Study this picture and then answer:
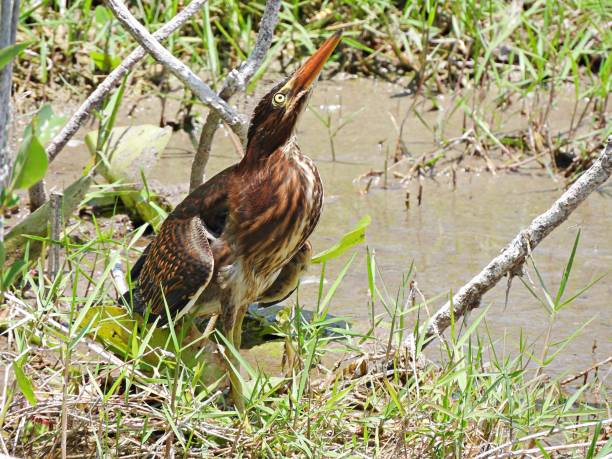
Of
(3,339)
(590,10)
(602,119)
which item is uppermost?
(590,10)

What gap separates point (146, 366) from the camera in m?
4.09

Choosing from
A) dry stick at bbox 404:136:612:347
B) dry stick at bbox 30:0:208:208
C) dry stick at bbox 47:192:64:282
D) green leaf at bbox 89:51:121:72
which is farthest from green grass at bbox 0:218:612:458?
green leaf at bbox 89:51:121:72

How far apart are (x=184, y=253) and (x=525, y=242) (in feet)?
4.11

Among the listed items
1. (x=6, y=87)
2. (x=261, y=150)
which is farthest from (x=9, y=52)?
(x=261, y=150)

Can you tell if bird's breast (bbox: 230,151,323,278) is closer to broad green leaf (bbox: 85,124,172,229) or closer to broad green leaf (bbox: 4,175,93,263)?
broad green leaf (bbox: 4,175,93,263)

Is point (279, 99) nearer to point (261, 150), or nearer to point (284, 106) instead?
point (284, 106)

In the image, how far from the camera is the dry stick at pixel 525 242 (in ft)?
12.3

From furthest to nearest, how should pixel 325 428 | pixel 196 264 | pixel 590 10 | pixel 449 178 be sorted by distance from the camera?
1. pixel 590 10
2. pixel 449 178
3. pixel 196 264
4. pixel 325 428

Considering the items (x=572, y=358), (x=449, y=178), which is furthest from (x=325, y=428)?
(x=449, y=178)

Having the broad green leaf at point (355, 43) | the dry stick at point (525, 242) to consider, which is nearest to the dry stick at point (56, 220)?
the dry stick at point (525, 242)

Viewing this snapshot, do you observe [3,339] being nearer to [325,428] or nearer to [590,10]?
[325,428]

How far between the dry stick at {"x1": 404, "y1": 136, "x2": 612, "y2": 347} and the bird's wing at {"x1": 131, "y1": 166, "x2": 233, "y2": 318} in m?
0.83

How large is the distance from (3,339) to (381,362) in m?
1.59

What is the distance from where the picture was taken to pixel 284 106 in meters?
4.28
